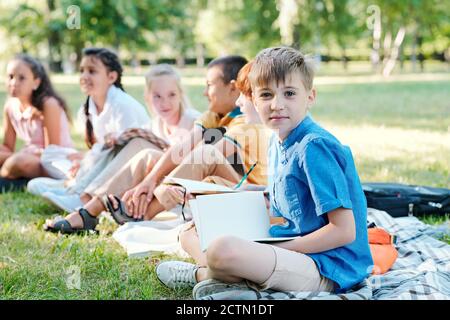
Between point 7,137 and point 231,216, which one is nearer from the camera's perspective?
point 231,216

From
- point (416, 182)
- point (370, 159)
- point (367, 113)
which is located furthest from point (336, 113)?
point (416, 182)

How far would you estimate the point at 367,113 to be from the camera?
9.98 m

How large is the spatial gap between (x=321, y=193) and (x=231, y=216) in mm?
474

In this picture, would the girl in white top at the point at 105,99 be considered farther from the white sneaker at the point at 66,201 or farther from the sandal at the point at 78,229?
the sandal at the point at 78,229

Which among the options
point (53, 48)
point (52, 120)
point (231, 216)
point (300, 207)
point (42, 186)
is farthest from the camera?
point (53, 48)

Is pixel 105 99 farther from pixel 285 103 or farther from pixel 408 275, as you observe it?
pixel 408 275

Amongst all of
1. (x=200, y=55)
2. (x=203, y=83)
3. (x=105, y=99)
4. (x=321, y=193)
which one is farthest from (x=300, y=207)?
(x=200, y=55)

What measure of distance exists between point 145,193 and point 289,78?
1463 mm

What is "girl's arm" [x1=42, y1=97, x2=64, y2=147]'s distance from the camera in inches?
196

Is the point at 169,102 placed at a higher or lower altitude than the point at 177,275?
higher

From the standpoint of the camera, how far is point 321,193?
87.4 inches

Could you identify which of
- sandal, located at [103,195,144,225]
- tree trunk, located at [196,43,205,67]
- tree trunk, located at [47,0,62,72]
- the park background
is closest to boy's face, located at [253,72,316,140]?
the park background

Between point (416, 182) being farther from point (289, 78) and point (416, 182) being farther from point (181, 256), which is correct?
point (289, 78)

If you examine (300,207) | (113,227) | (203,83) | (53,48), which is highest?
(53,48)
